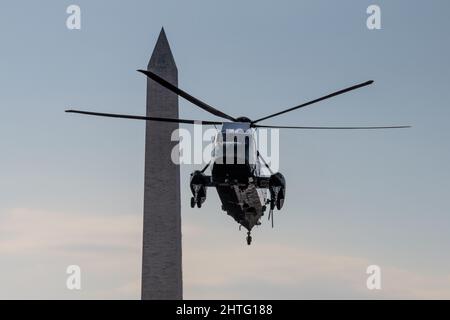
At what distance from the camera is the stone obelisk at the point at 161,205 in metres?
64.3

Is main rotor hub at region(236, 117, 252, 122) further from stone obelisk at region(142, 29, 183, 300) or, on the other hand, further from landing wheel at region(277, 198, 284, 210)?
stone obelisk at region(142, 29, 183, 300)

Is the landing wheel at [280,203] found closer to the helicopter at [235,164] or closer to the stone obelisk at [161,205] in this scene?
the helicopter at [235,164]

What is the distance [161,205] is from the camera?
2532 inches

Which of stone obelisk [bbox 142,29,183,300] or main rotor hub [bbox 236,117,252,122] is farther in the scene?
stone obelisk [bbox 142,29,183,300]

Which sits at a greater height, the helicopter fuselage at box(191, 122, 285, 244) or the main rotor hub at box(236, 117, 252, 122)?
the main rotor hub at box(236, 117, 252, 122)

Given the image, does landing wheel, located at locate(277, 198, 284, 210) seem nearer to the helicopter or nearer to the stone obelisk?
the helicopter

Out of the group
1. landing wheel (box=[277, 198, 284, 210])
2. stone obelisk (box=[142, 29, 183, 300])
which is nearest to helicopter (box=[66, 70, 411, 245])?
landing wheel (box=[277, 198, 284, 210])

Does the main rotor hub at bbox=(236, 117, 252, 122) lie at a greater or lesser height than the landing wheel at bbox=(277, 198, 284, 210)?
greater

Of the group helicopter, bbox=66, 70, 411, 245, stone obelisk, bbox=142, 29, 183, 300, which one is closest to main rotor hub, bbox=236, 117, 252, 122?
helicopter, bbox=66, 70, 411, 245

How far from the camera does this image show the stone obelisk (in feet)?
211

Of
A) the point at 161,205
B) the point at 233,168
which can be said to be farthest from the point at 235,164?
the point at 161,205

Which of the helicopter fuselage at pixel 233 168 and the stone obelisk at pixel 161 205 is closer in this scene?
the helicopter fuselage at pixel 233 168

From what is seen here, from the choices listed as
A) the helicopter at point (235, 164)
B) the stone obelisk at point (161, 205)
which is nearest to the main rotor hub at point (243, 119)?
the helicopter at point (235, 164)
